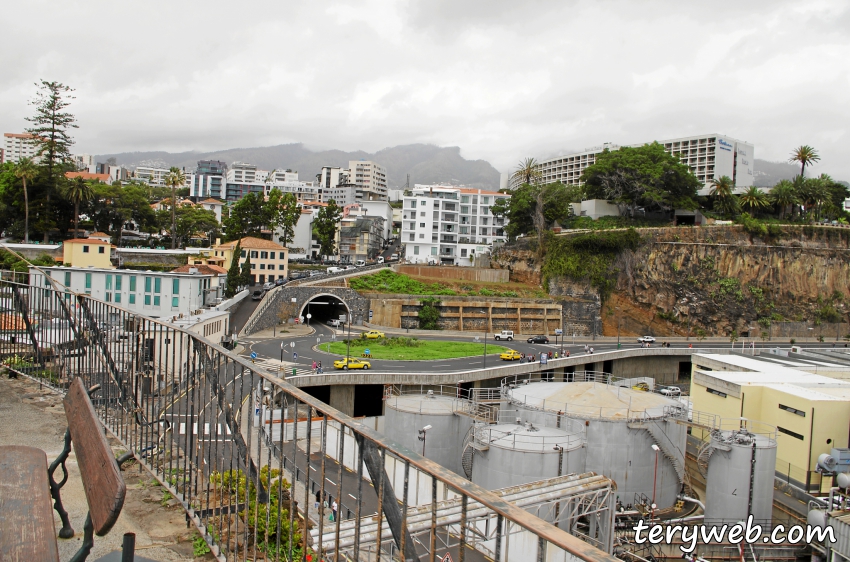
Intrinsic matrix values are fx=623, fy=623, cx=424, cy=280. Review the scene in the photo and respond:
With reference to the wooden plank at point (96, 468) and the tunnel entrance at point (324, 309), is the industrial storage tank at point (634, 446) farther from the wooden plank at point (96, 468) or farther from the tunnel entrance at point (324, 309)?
the tunnel entrance at point (324, 309)

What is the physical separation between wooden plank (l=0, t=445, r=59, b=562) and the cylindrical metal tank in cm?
2079

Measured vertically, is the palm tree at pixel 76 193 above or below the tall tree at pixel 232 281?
above


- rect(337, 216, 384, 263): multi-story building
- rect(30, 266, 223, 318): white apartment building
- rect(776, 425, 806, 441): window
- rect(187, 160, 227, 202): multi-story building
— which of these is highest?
rect(187, 160, 227, 202): multi-story building

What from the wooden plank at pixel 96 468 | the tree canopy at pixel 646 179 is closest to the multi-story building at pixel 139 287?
the wooden plank at pixel 96 468

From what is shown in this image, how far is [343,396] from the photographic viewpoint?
99.1ft

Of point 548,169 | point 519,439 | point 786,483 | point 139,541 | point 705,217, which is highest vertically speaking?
point 548,169

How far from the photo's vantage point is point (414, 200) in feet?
217

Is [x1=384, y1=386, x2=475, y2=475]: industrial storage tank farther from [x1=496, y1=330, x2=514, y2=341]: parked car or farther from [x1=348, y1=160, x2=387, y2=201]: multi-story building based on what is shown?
[x1=348, y1=160, x2=387, y2=201]: multi-story building

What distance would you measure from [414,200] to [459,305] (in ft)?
70.6

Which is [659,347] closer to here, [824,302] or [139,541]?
[824,302]

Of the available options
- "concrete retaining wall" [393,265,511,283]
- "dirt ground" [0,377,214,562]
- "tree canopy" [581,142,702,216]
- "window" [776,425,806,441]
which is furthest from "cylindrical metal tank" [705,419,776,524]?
"tree canopy" [581,142,702,216]

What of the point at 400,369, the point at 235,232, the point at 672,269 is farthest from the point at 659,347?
the point at 235,232

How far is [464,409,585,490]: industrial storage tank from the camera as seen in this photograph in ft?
58.2

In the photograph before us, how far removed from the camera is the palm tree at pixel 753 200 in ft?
202
